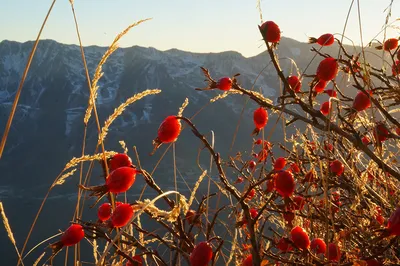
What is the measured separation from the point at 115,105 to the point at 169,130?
99704mm

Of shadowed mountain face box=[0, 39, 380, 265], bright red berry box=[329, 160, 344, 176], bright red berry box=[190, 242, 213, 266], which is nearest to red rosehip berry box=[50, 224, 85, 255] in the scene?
bright red berry box=[190, 242, 213, 266]

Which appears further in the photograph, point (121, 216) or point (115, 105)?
point (115, 105)

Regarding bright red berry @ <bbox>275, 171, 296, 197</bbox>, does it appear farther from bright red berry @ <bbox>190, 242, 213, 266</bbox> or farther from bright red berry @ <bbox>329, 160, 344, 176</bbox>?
bright red berry @ <bbox>329, 160, 344, 176</bbox>

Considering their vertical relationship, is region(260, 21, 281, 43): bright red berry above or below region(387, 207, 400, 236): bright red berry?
above

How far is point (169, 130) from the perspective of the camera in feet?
3.94

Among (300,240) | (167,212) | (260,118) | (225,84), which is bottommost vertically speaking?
(300,240)

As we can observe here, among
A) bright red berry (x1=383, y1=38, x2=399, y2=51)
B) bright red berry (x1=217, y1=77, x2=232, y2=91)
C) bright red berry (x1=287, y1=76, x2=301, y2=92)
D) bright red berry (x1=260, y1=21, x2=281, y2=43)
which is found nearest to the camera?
bright red berry (x1=260, y1=21, x2=281, y2=43)

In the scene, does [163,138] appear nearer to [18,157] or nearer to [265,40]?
[265,40]

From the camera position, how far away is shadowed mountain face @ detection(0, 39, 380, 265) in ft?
282

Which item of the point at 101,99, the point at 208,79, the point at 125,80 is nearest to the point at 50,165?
the point at 101,99

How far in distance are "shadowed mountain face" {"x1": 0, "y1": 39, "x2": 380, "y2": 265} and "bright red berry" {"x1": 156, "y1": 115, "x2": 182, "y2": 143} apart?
76.9 meters

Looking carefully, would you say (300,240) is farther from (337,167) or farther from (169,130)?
(337,167)

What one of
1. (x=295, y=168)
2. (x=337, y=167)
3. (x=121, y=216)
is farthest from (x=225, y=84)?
(x=295, y=168)

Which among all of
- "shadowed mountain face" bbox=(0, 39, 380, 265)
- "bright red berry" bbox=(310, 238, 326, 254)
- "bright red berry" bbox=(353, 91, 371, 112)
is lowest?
"shadowed mountain face" bbox=(0, 39, 380, 265)
